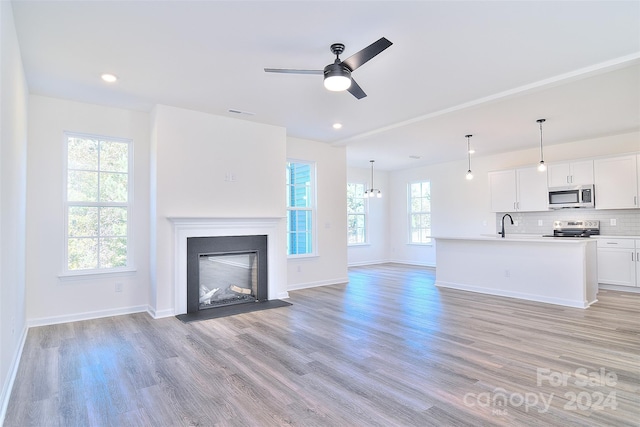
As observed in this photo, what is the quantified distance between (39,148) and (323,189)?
14.2 feet

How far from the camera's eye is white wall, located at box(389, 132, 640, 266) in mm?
6707

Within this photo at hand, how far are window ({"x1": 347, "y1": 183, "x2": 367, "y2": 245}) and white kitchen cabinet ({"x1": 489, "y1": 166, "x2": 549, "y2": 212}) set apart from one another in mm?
3445

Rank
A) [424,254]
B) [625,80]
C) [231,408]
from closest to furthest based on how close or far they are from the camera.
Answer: [231,408] < [625,80] < [424,254]

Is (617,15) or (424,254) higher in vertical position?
(617,15)

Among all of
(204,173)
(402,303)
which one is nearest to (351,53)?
(204,173)

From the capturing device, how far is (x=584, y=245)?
16.0 feet

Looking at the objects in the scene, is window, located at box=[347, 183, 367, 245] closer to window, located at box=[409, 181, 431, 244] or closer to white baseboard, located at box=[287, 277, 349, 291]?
window, located at box=[409, 181, 431, 244]

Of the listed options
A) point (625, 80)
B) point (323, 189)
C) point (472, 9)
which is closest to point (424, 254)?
point (323, 189)

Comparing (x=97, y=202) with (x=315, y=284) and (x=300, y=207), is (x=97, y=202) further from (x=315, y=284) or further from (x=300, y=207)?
(x=315, y=284)

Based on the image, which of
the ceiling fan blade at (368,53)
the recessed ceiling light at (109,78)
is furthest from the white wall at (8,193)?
the ceiling fan blade at (368,53)

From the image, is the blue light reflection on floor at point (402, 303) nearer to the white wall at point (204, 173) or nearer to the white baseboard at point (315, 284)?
the white baseboard at point (315, 284)

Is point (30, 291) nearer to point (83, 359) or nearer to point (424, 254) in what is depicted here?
point (83, 359)

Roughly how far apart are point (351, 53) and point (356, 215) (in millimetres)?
6948

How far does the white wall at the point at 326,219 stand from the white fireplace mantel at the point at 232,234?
0.67m
